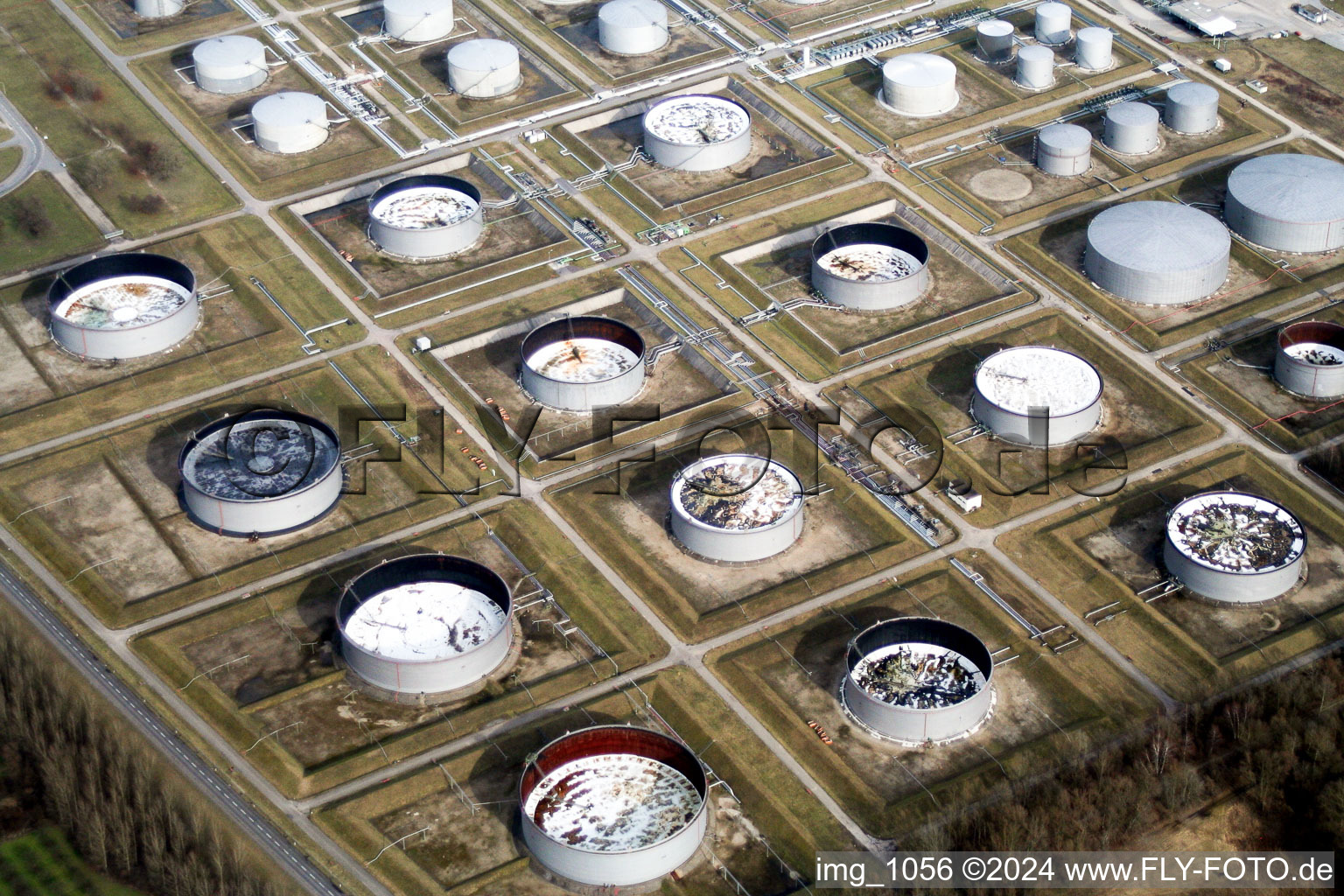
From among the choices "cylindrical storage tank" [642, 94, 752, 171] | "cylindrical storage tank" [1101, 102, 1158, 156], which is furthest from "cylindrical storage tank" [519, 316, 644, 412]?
"cylindrical storage tank" [1101, 102, 1158, 156]

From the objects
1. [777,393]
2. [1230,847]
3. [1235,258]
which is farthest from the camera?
[1235,258]

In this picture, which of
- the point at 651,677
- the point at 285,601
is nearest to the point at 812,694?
the point at 651,677

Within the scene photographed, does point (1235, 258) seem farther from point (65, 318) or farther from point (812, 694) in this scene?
point (65, 318)

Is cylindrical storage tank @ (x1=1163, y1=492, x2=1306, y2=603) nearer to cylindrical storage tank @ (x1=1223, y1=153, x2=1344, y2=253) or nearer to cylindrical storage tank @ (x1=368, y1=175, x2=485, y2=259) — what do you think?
cylindrical storage tank @ (x1=1223, y1=153, x2=1344, y2=253)

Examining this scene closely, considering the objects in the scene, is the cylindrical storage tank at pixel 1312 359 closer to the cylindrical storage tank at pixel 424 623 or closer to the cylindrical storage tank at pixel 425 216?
the cylindrical storage tank at pixel 424 623

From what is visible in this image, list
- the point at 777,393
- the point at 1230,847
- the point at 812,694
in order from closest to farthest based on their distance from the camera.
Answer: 1. the point at 1230,847
2. the point at 812,694
3. the point at 777,393

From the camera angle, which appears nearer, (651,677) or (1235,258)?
(651,677)

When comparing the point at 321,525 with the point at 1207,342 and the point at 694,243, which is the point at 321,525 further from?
the point at 1207,342

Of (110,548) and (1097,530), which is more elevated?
(110,548)

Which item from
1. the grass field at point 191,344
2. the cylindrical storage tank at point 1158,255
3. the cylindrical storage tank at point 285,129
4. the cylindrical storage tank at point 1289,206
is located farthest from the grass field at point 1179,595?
the cylindrical storage tank at point 285,129
